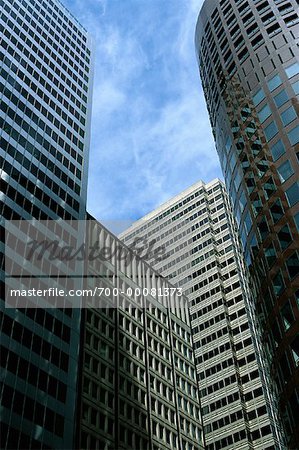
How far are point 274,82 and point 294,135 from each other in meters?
9.26

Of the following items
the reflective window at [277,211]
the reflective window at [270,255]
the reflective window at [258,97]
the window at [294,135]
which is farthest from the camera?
the reflective window at [258,97]

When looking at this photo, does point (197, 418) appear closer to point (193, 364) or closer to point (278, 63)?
point (193, 364)

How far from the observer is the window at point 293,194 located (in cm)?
5550

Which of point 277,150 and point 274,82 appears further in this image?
point 274,82

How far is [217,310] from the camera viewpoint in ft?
415

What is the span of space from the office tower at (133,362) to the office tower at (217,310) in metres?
14.3

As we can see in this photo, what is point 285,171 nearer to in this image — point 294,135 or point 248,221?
point 294,135

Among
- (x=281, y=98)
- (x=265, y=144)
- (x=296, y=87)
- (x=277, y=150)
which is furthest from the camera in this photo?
(x=281, y=98)

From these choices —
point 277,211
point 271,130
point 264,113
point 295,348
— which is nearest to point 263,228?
point 277,211

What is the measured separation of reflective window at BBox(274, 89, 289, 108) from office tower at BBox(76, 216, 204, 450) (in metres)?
35.0

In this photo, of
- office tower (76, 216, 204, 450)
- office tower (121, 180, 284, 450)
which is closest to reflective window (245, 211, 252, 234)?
office tower (76, 216, 204, 450)

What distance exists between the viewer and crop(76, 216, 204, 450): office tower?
73812 millimetres

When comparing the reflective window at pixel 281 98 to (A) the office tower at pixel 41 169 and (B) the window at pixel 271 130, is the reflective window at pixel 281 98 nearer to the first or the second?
(B) the window at pixel 271 130

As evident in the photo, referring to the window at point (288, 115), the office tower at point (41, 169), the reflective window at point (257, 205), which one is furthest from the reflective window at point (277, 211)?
the office tower at point (41, 169)
